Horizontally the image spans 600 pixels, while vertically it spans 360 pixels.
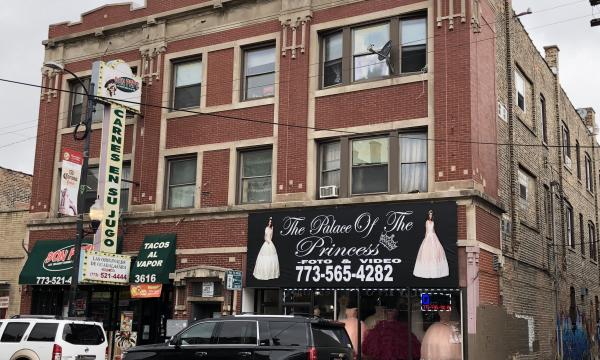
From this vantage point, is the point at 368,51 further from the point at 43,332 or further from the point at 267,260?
the point at 43,332

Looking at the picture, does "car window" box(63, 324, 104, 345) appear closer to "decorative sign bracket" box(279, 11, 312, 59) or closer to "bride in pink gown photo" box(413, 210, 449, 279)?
"bride in pink gown photo" box(413, 210, 449, 279)

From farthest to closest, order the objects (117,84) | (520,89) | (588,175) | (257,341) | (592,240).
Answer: (588,175)
(592,240)
(520,89)
(117,84)
(257,341)

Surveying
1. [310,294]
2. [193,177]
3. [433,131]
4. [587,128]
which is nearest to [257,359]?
[310,294]

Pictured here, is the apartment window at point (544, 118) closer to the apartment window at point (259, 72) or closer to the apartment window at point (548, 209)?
the apartment window at point (548, 209)

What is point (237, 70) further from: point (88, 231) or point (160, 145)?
point (88, 231)

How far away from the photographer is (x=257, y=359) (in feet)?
41.3

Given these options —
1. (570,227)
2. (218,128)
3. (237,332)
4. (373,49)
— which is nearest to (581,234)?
(570,227)

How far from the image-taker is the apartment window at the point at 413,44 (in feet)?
62.2

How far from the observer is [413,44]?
62.8ft

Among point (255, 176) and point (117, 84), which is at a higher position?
point (117, 84)

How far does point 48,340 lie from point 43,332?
0.29 meters

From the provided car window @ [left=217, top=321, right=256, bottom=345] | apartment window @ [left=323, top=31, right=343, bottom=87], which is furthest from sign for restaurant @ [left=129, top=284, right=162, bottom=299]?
car window @ [left=217, top=321, right=256, bottom=345]

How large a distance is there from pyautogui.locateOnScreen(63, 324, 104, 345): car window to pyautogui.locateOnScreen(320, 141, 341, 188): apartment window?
7280 millimetres

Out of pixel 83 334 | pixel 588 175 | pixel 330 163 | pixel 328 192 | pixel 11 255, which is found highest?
pixel 588 175
